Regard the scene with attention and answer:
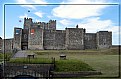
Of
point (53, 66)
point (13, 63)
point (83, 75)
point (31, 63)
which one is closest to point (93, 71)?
point (83, 75)

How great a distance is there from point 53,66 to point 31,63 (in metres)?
1.63

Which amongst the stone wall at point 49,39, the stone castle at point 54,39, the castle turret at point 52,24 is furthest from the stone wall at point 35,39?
the castle turret at point 52,24

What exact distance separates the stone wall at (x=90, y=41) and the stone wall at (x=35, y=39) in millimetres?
8755

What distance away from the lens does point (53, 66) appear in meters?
19.9

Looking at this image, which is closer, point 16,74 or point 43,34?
point 16,74

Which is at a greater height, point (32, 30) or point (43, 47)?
point (32, 30)

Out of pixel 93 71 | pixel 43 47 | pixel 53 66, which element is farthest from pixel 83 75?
pixel 43 47

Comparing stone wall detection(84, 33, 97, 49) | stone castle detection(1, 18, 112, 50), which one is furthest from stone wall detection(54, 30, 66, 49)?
stone wall detection(84, 33, 97, 49)

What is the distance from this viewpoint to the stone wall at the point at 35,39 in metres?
50.5

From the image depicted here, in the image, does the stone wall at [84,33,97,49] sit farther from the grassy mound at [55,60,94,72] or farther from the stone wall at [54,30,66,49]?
the grassy mound at [55,60,94,72]

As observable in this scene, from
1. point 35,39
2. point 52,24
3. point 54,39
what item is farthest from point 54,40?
point 52,24

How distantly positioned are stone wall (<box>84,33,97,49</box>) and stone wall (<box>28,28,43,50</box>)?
8.75 metres

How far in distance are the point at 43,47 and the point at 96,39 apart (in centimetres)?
1065

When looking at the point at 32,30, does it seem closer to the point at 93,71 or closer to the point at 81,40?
the point at 81,40
